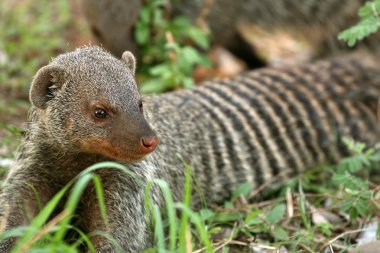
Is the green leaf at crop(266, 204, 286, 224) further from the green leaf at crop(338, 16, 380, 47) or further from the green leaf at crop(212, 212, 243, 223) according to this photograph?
the green leaf at crop(338, 16, 380, 47)

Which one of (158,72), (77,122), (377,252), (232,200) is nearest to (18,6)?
(158,72)

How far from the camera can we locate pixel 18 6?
5656 millimetres

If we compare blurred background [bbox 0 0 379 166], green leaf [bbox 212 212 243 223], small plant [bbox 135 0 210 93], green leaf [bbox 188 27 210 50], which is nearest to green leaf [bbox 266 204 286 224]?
green leaf [bbox 212 212 243 223]

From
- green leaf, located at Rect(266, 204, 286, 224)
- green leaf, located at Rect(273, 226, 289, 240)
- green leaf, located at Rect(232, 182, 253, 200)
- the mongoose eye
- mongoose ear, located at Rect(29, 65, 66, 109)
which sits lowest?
green leaf, located at Rect(273, 226, 289, 240)

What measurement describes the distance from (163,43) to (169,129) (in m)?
1.52

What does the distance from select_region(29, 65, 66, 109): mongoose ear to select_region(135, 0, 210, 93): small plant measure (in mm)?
1706

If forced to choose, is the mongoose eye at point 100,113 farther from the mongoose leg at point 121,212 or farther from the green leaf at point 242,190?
the green leaf at point 242,190

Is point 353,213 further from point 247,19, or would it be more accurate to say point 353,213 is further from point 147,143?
point 247,19

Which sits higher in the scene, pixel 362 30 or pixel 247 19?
pixel 247 19

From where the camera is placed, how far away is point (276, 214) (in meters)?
2.78

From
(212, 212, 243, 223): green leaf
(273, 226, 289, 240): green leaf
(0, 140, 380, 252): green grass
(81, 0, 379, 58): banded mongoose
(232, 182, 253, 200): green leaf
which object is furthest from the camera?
(81, 0, 379, 58): banded mongoose

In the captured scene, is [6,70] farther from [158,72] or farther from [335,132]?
[335,132]

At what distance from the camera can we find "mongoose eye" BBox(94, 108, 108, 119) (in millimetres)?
2279

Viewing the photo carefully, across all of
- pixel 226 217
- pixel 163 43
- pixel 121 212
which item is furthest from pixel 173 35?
pixel 121 212
